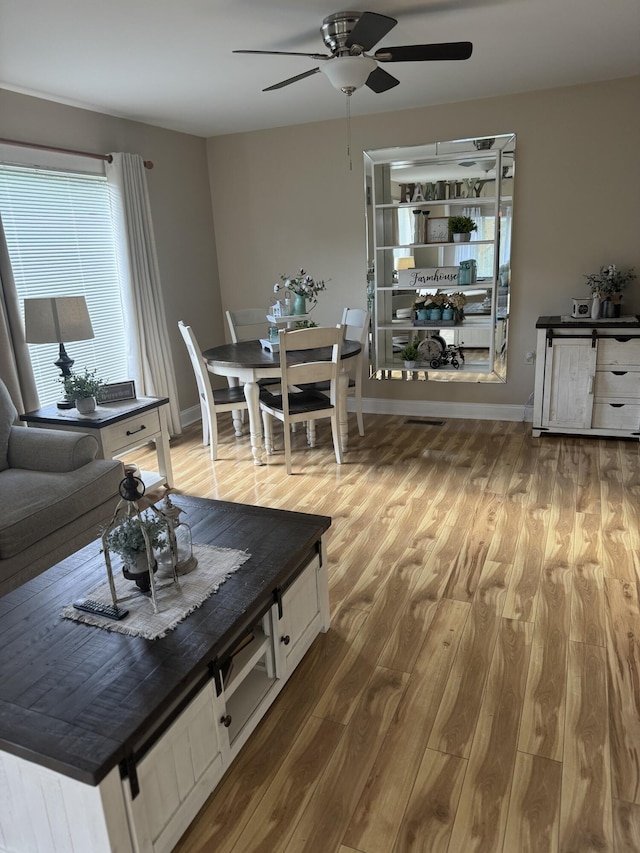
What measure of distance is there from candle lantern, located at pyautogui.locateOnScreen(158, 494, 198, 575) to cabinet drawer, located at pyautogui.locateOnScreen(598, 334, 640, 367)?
3455mm

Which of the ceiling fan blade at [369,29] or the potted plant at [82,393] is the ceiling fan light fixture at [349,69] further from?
the potted plant at [82,393]

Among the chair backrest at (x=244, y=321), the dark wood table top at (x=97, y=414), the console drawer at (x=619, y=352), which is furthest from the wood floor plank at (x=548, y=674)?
the chair backrest at (x=244, y=321)

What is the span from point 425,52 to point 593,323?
2.32 metres

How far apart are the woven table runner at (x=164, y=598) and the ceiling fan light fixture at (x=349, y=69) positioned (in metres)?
2.22

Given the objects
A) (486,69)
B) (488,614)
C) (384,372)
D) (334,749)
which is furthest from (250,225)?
(334,749)

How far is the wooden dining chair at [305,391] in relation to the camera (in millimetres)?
3834

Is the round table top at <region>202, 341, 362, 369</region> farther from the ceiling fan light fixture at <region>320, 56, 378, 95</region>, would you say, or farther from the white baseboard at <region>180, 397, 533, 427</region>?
the ceiling fan light fixture at <region>320, 56, 378, 95</region>

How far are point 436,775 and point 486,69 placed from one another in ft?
12.7

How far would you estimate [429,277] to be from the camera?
509 centimetres

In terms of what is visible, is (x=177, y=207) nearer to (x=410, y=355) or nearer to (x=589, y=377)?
(x=410, y=355)

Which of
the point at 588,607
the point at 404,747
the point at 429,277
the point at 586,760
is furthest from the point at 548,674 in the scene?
the point at 429,277

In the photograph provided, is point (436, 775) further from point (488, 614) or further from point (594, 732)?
point (488, 614)

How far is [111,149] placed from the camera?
4.39 metres

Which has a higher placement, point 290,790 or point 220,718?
point 220,718
